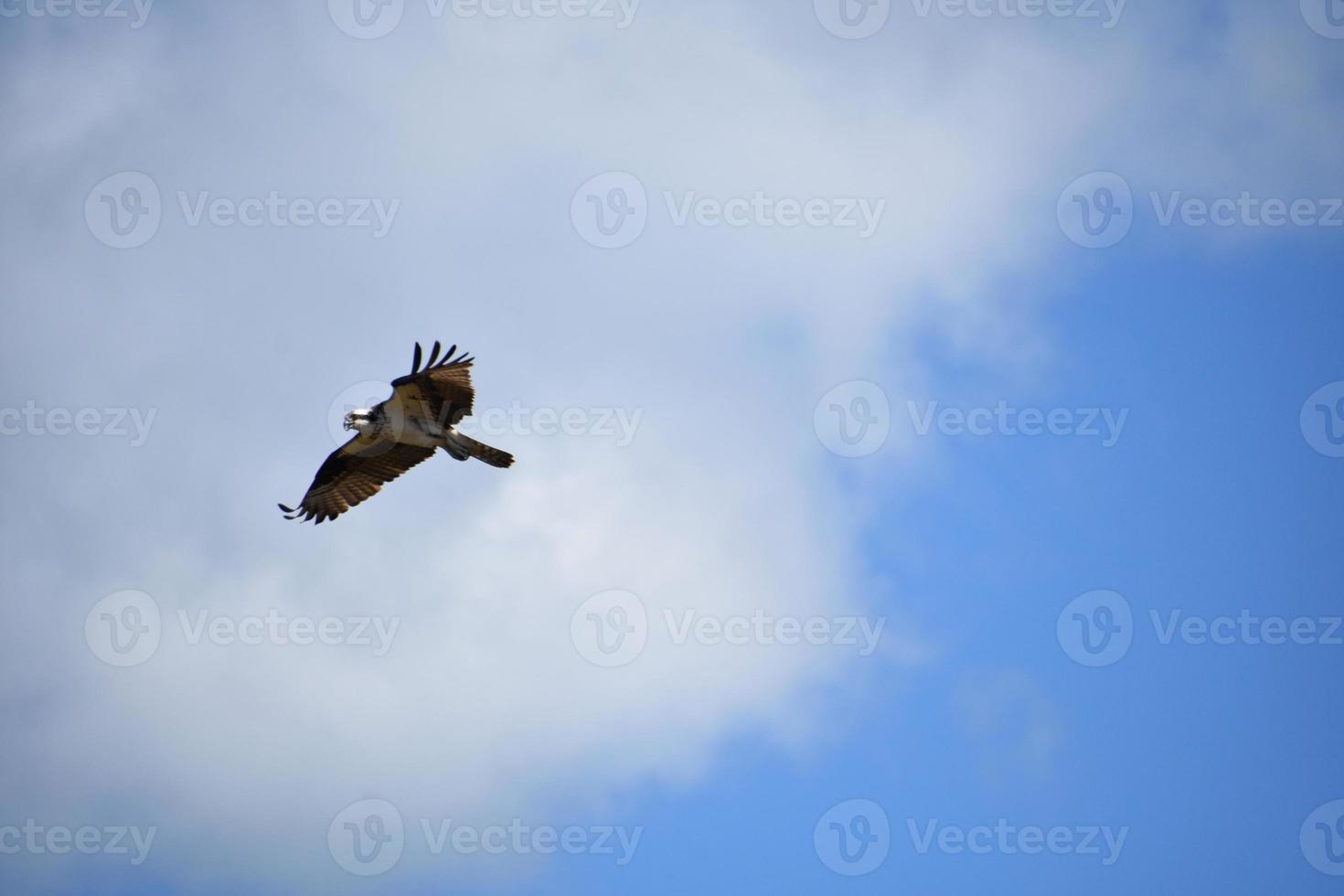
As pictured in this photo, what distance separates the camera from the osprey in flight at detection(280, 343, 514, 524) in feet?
83.6

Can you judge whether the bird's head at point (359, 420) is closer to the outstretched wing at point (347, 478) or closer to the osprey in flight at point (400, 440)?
the osprey in flight at point (400, 440)

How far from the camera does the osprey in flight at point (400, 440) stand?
25469mm

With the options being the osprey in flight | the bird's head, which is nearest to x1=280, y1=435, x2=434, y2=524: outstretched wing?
the osprey in flight

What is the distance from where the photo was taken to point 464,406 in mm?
25906

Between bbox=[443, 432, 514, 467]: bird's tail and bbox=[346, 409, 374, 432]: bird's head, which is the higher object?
bbox=[346, 409, 374, 432]: bird's head

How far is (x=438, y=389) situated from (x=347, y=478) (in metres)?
4.01

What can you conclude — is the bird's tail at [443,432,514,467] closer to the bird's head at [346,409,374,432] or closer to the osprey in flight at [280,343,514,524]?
the osprey in flight at [280,343,514,524]

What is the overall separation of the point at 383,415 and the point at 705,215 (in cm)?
923

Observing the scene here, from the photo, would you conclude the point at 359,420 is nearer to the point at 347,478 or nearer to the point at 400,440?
the point at 400,440

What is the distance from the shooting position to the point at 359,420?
86.4ft

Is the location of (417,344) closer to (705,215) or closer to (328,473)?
(328,473)

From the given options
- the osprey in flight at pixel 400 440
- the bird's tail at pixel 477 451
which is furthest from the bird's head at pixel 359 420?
the bird's tail at pixel 477 451

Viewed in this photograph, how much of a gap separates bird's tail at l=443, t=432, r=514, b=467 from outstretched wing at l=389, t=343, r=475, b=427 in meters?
0.32

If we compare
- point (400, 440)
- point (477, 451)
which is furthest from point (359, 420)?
point (477, 451)
